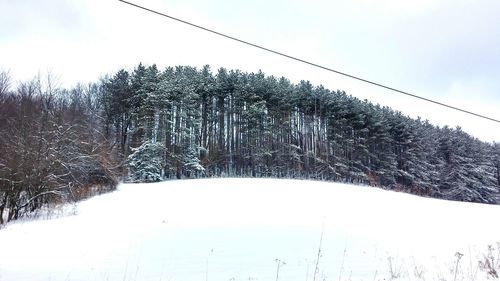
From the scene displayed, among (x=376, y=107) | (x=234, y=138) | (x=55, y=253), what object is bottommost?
(x=55, y=253)

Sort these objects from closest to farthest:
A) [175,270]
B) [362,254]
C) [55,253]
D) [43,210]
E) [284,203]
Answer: [175,270] < [55,253] < [362,254] < [43,210] < [284,203]

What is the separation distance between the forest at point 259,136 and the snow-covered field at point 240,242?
9.87m

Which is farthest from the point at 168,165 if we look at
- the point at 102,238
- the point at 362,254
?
the point at 362,254

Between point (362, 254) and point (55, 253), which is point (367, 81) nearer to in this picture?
point (362, 254)

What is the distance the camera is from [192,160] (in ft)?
123

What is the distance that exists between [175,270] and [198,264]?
65cm

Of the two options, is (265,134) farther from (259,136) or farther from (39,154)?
(39,154)

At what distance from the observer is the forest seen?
3659 cm

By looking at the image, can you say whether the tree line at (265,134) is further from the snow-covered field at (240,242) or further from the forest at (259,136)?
the snow-covered field at (240,242)

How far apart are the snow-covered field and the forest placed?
9.87 m

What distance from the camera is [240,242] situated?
9859mm

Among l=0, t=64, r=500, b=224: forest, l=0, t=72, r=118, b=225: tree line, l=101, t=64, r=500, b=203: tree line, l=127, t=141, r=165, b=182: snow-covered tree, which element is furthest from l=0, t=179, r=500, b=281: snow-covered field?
l=101, t=64, r=500, b=203: tree line

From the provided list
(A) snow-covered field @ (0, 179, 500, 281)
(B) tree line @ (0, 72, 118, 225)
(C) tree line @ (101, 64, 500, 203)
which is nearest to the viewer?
(A) snow-covered field @ (0, 179, 500, 281)

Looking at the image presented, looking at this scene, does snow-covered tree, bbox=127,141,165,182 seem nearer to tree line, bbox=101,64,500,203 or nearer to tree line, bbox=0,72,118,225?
tree line, bbox=101,64,500,203
